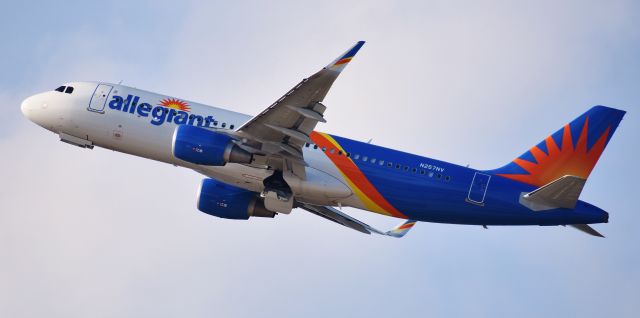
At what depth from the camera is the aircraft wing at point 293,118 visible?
39406 mm

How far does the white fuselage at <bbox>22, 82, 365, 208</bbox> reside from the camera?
46750 millimetres

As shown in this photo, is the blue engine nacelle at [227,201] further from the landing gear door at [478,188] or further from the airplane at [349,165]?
the landing gear door at [478,188]

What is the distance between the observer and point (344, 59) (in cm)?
3888

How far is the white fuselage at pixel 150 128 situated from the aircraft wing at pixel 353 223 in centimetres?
466

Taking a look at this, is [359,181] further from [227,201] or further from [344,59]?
[344,59]

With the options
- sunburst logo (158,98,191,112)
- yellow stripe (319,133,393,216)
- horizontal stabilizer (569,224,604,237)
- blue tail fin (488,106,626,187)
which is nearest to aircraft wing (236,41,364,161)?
yellow stripe (319,133,393,216)

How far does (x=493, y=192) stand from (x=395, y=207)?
4.77 metres

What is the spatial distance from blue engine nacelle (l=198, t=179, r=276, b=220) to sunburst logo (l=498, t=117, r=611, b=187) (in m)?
13.1

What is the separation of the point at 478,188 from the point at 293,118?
10185 mm

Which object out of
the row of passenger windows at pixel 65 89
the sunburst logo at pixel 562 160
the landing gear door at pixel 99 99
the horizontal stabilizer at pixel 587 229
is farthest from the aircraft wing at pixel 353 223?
the row of passenger windows at pixel 65 89

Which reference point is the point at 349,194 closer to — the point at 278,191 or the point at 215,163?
the point at 278,191

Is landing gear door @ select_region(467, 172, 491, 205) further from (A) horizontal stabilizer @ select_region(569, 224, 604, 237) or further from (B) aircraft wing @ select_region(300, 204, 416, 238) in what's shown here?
(B) aircraft wing @ select_region(300, 204, 416, 238)

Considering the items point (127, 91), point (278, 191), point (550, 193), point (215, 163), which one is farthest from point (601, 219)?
point (127, 91)

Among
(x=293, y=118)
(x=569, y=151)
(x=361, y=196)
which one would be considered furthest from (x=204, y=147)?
(x=569, y=151)
